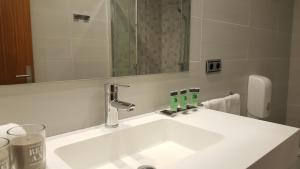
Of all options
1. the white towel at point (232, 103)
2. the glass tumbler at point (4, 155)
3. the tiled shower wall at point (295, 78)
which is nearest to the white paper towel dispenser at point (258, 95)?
the white towel at point (232, 103)

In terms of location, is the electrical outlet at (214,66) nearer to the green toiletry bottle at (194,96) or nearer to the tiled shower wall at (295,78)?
the green toiletry bottle at (194,96)

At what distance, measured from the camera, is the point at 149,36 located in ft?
3.46

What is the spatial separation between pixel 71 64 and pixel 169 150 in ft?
1.59

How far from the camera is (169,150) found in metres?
0.90

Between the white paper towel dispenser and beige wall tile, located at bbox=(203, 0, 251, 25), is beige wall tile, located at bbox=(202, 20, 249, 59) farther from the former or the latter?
the white paper towel dispenser

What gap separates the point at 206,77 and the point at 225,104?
18 centimetres

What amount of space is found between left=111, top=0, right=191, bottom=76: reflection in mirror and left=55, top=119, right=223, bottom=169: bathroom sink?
245 millimetres

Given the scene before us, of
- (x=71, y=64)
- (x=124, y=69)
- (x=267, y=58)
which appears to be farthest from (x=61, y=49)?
(x=267, y=58)

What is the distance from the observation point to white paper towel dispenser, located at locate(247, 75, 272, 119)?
5.10 ft

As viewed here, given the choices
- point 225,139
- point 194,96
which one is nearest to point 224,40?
point 194,96

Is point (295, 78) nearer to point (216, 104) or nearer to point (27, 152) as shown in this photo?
point (216, 104)

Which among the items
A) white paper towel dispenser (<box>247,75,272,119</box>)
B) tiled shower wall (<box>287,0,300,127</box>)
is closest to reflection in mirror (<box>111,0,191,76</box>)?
white paper towel dispenser (<box>247,75,272,119</box>)

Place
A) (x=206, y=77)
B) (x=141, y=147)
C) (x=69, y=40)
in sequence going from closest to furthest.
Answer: (x=69, y=40) < (x=141, y=147) < (x=206, y=77)

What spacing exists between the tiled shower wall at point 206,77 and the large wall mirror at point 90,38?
41mm
